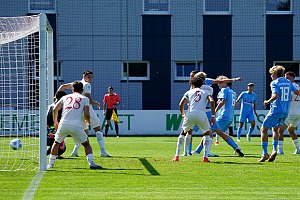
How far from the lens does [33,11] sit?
34094mm

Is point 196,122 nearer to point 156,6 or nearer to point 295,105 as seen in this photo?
point 295,105

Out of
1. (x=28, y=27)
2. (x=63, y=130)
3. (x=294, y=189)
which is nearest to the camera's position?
(x=294, y=189)

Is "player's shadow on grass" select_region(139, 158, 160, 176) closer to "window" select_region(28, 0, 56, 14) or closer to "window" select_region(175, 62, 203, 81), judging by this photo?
"window" select_region(175, 62, 203, 81)

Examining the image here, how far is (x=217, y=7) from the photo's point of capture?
114 ft

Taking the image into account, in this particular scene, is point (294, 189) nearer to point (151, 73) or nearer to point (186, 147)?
point (186, 147)

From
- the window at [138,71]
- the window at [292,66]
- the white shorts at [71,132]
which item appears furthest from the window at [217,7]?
the white shorts at [71,132]

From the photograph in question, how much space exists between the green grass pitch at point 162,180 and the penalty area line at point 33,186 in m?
0.05

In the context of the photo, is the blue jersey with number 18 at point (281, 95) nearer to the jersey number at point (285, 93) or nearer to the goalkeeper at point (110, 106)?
the jersey number at point (285, 93)

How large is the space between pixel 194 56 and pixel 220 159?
17947 mm

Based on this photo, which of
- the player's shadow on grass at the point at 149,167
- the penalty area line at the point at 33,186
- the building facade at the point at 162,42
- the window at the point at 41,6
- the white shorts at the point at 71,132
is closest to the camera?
the penalty area line at the point at 33,186

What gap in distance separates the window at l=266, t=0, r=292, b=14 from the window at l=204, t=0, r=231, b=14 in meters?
1.93

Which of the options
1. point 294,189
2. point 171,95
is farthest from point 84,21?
point 294,189

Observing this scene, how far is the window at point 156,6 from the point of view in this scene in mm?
34531

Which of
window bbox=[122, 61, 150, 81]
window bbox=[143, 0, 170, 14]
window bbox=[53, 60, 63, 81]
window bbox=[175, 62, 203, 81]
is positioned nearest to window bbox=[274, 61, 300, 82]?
window bbox=[175, 62, 203, 81]
